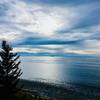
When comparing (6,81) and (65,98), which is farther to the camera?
(65,98)

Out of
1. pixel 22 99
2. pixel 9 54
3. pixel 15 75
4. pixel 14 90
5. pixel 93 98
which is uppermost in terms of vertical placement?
pixel 9 54

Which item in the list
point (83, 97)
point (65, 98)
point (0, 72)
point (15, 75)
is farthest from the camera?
point (83, 97)

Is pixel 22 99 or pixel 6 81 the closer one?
pixel 6 81

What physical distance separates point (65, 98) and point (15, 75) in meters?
151

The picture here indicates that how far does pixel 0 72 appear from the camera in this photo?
2919 centimetres

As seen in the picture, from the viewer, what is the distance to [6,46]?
2973 cm

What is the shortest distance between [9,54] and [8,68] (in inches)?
81.9

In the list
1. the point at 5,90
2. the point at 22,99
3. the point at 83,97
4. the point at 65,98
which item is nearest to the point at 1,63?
the point at 5,90

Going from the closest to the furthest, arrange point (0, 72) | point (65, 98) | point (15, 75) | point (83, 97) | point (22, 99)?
point (0, 72), point (15, 75), point (22, 99), point (65, 98), point (83, 97)

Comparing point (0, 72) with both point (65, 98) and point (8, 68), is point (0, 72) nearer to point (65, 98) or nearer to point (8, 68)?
point (8, 68)

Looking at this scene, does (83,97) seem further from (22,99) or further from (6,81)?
(6,81)

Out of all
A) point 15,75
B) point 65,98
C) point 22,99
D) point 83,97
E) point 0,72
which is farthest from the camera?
point 83,97

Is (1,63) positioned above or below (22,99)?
above

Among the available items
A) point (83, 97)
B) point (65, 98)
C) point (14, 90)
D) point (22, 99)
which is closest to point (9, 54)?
point (14, 90)
